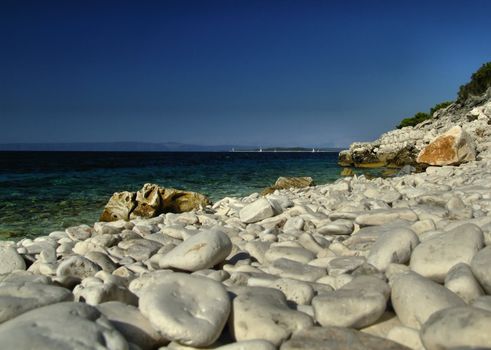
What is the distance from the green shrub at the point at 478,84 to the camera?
44.5 metres

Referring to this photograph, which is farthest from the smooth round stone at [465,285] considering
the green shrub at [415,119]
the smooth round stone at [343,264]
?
the green shrub at [415,119]

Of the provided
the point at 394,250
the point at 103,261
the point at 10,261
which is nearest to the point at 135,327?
the point at 103,261

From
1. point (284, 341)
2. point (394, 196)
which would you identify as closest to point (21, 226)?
point (394, 196)

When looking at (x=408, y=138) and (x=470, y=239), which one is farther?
(x=408, y=138)

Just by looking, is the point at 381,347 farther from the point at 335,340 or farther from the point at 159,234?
the point at 159,234

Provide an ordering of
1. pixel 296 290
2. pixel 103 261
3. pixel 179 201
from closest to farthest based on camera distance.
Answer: pixel 296 290, pixel 103 261, pixel 179 201

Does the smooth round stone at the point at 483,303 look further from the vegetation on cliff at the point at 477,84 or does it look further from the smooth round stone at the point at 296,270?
the vegetation on cliff at the point at 477,84

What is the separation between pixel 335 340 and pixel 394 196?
15.8ft

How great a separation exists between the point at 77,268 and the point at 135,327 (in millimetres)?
1524

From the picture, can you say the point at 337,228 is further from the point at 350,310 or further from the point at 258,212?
the point at 350,310

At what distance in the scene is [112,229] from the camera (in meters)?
5.48

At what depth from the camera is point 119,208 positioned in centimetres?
928

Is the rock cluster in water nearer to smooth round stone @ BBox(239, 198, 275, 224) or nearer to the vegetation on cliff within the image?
smooth round stone @ BBox(239, 198, 275, 224)

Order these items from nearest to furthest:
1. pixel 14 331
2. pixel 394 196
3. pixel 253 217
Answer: pixel 14 331 → pixel 253 217 → pixel 394 196
